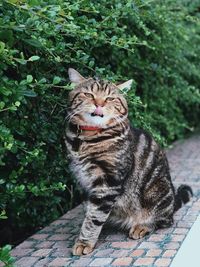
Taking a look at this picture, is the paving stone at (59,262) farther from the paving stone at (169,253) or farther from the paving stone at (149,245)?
the paving stone at (169,253)

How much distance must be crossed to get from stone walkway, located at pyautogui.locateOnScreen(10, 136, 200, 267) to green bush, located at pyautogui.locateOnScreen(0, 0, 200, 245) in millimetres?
316

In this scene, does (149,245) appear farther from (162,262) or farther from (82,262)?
(82,262)

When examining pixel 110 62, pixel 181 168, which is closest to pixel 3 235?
pixel 110 62

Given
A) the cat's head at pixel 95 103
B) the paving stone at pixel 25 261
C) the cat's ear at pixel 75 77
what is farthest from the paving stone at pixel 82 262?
the cat's ear at pixel 75 77

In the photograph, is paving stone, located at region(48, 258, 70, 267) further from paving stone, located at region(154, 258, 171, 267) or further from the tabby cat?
paving stone, located at region(154, 258, 171, 267)

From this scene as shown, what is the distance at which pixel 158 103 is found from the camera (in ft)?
26.4

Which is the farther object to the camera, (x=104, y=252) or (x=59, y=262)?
(x=104, y=252)

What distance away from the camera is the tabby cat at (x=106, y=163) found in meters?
4.55

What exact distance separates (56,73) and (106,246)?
5.43ft

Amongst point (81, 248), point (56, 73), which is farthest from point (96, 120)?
point (81, 248)

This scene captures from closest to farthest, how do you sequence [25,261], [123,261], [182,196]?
[123,261] → [25,261] → [182,196]

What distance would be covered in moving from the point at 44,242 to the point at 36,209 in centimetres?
63

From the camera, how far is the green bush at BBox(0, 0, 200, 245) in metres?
3.89

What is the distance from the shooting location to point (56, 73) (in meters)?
5.20
